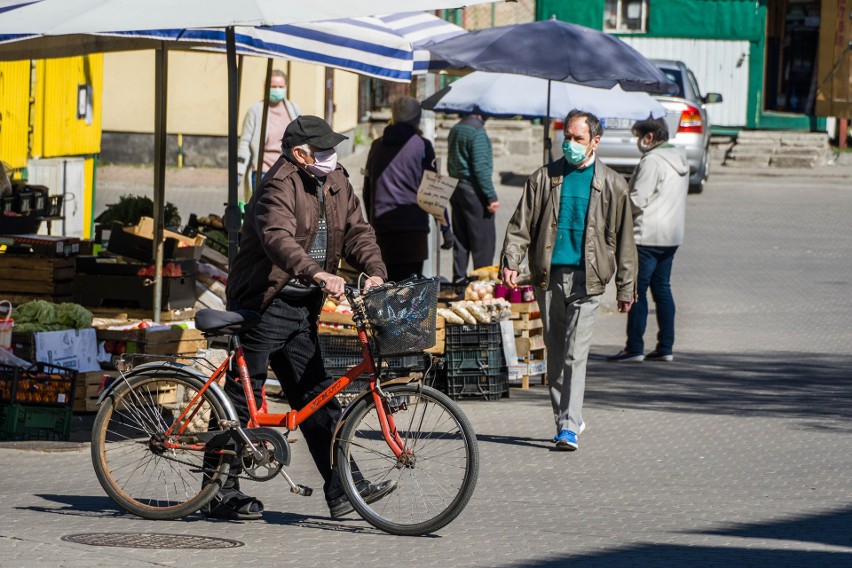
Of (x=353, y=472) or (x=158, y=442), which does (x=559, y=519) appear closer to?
(x=353, y=472)

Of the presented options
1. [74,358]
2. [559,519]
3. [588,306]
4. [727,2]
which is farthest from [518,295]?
[727,2]

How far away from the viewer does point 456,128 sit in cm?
1415

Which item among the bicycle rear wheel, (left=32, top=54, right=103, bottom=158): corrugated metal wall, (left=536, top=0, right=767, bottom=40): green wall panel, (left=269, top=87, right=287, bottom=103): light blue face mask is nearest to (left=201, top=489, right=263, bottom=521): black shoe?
the bicycle rear wheel

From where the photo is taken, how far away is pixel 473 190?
1414 cm

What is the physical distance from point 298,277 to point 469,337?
377 cm

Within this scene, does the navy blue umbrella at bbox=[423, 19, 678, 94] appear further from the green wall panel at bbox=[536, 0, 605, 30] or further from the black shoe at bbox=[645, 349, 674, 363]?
the green wall panel at bbox=[536, 0, 605, 30]

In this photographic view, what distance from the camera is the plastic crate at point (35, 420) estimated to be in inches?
328

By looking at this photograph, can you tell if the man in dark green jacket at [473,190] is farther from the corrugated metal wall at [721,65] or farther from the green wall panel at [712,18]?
the green wall panel at [712,18]

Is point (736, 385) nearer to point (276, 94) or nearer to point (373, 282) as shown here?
point (373, 282)

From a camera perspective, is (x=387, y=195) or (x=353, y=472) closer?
(x=353, y=472)

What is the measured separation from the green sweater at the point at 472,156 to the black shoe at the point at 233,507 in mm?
7583

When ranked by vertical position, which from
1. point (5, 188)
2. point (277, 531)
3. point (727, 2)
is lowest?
point (277, 531)

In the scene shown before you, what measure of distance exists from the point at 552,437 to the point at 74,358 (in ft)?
9.99

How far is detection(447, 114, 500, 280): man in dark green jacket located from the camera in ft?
46.0
